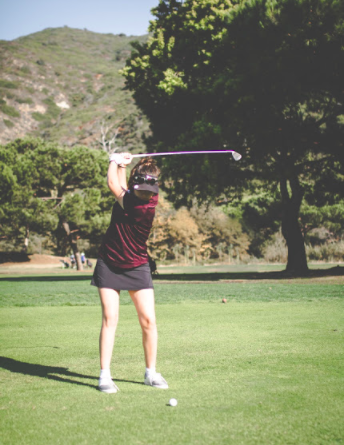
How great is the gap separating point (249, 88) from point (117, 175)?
17.3 meters

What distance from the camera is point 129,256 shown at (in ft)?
15.2

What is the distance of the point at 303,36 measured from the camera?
19.8 meters

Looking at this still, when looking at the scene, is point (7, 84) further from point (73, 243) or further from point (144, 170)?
point (144, 170)

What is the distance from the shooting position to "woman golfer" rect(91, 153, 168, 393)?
4.56m

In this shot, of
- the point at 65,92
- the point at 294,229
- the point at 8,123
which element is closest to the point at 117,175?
the point at 294,229

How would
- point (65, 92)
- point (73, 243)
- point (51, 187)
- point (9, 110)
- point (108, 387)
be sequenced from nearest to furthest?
point (108, 387) → point (51, 187) → point (73, 243) → point (9, 110) → point (65, 92)

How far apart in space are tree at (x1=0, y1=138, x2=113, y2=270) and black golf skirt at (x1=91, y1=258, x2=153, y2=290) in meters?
36.2

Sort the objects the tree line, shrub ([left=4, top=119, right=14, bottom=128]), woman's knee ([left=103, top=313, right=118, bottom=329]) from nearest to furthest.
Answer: woman's knee ([left=103, top=313, right=118, bottom=329]), the tree line, shrub ([left=4, top=119, right=14, bottom=128])

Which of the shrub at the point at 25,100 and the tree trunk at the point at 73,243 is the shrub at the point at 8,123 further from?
the tree trunk at the point at 73,243

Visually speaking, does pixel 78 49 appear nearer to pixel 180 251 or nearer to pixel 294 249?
pixel 180 251

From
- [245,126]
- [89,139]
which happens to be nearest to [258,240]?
[245,126]

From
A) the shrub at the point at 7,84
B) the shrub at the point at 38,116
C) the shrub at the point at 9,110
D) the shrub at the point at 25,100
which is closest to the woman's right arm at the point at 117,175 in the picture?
the shrub at the point at 9,110

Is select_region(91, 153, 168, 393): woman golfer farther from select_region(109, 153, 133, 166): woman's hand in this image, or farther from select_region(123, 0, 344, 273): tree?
select_region(123, 0, 344, 273): tree

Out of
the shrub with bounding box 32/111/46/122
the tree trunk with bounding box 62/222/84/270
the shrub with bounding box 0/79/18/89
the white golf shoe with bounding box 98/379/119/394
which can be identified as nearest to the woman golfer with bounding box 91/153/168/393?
the white golf shoe with bounding box 98/379/119/394
